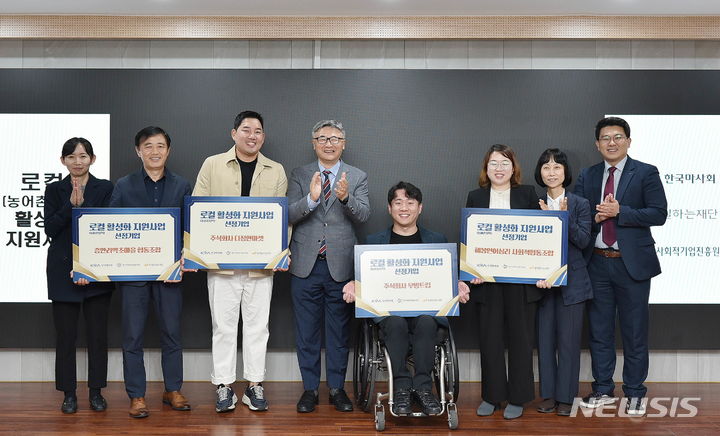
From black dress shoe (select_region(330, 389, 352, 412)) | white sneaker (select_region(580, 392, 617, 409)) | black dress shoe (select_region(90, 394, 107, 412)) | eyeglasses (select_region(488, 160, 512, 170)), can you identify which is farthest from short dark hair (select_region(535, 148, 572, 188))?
black dress shoe (select_region(90, 394, 107, 412))

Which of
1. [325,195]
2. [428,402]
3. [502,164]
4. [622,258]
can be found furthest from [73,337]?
[622,258]

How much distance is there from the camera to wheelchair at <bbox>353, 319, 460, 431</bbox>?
3172 millimetres

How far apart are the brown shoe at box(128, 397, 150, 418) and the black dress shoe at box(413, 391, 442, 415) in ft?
5.06

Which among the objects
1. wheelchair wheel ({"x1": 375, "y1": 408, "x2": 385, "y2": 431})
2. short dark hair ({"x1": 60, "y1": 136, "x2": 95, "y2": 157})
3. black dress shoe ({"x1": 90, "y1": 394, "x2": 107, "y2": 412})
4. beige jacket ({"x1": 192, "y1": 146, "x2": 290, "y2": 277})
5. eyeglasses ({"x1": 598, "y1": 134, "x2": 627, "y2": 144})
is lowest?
black dress shoe ({"x1": 90, "y1": 394, "x2": 107, "y2": 412})

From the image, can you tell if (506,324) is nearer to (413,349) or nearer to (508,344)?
(508,344)

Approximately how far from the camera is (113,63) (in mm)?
4348

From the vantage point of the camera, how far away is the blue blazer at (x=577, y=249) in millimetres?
3455

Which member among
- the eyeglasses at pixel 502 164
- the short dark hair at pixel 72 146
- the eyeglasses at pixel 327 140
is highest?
the eyeglasses at pixel 327 140

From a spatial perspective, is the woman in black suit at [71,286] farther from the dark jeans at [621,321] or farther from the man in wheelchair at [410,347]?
the dark jeans at [621,321]

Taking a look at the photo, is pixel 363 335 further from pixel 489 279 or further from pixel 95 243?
pixel 95 243

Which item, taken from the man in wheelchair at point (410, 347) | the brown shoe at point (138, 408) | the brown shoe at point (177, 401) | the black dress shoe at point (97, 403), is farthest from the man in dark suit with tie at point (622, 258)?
the black dress shoe at point (97, 403)

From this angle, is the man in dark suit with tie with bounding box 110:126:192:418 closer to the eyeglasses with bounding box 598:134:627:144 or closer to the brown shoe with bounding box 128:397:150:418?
the brown shoe with bounding box 128:397:150:418

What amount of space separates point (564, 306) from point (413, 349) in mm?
933

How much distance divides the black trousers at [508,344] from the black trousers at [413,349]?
1.31 feet
